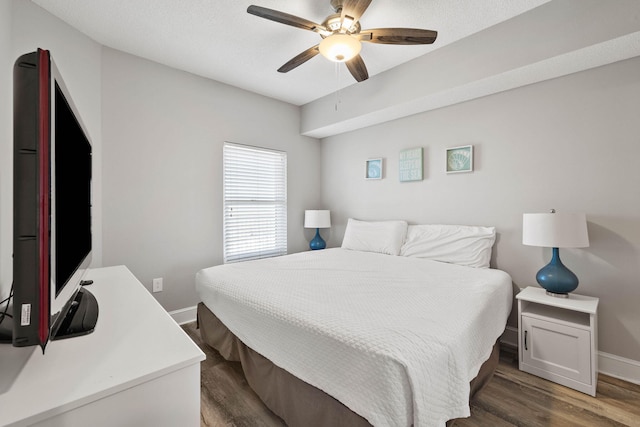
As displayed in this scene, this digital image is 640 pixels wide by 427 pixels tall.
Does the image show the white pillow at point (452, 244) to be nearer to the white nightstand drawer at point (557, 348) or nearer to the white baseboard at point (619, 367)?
the white nightstand drawer at point (557, 348)

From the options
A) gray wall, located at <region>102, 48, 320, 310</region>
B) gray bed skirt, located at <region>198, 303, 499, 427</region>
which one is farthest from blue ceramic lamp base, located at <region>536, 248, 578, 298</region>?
gray wall, located at <region>102, 48, 320, 310</region>

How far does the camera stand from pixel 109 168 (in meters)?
2.46

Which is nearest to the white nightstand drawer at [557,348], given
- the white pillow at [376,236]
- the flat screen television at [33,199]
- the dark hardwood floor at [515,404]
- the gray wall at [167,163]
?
the dark hardwood floor at [515,404]

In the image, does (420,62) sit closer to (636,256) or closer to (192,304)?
(636,256)

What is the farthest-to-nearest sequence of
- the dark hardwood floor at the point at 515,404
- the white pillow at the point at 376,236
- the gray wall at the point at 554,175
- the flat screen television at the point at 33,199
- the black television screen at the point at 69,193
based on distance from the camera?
the white pillow at the point at 376,236
the gray wall at the point at 554,175
the dark hardwood floor at the point at 515,404
the black television screen at the point at 69,193
the flat screen television at the point at 33,199

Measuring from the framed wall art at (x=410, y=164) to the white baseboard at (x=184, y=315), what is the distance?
2708mm

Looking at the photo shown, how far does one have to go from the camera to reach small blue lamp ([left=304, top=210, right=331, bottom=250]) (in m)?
3.80

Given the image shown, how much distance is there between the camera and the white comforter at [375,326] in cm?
108

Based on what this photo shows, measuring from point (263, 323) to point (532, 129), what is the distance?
262cm

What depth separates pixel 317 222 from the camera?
3.80 m

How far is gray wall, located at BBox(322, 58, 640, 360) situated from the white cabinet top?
22 centimetres

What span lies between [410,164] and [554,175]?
1287 millimetres

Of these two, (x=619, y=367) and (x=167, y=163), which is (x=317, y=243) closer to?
(x=167, y=163)

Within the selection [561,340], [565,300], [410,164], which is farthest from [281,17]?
[561,340]
